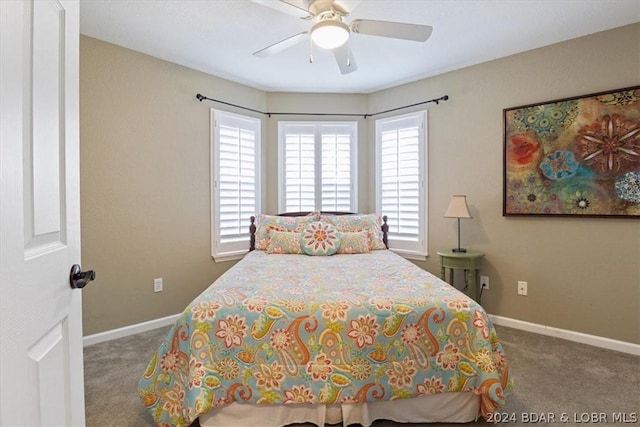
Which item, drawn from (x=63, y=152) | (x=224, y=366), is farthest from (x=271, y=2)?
(x=224, y=366)

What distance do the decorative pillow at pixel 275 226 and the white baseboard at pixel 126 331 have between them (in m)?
1.18

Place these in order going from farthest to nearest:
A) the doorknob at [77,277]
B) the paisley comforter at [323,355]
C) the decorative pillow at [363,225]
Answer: the decorative pillow at [363,225] < the paisley comforter at [323,355] < the doorknob at [77,277]

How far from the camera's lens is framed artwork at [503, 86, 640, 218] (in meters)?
2.66

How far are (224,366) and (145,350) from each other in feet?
4.83

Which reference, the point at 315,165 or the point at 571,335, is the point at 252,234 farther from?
the point at 571,335

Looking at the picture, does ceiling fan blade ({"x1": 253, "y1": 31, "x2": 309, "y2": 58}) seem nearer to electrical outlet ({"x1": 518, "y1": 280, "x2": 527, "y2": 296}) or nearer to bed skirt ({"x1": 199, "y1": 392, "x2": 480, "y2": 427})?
bed skirt ({"x1": 199, "y1": 392, "x2": 480, "y2": 427})

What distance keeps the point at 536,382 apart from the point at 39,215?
2808 millimetres

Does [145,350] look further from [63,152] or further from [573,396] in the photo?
[573,396]

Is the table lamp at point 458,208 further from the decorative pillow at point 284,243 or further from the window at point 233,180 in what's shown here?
the window at point 233,180

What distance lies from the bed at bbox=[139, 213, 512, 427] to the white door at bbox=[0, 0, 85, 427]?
68 cm

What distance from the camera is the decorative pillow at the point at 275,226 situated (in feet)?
11.5

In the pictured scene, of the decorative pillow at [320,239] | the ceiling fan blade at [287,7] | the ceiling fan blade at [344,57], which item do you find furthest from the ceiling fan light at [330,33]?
the decorative pillow at [320,239]

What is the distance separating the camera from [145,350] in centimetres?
273

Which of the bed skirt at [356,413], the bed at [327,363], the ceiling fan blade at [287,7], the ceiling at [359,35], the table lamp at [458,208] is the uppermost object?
the ceiling at [359,35]
